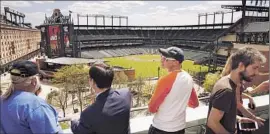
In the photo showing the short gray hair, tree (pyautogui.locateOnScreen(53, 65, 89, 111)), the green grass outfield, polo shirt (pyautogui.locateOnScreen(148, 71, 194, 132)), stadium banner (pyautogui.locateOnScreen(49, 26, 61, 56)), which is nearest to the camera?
the short gray hair

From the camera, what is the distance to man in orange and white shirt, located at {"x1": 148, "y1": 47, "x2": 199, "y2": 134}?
2.68 meters

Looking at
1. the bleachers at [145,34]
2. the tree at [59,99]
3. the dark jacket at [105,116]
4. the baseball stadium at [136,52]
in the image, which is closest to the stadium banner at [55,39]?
the baseball stadium at [136,52]

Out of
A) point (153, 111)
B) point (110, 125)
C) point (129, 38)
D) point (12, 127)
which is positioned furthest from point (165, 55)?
point (129, 38)

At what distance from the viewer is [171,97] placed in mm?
2701

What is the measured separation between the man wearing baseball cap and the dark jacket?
25 centimetres

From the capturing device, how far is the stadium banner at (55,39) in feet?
140

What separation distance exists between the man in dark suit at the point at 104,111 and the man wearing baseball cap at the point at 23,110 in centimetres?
26

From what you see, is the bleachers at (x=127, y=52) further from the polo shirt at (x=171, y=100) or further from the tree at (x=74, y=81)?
the polo shirt at (x=171, y=100)

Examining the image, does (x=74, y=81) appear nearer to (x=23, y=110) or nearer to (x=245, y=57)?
(x=23, y=110)

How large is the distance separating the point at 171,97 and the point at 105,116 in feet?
2.80

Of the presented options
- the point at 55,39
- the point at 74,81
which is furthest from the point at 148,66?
the point at 74,81

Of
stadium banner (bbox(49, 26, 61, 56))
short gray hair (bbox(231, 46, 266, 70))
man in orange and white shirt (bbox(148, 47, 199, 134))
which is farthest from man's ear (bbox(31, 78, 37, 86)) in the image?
stadium banner (bbox(49, 26, 61, 56))

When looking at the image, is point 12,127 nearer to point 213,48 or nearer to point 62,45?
point 62,45

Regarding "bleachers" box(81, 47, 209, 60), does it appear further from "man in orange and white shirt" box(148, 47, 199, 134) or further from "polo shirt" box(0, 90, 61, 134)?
"polo shirt" box(0, 90, 61, 134)
